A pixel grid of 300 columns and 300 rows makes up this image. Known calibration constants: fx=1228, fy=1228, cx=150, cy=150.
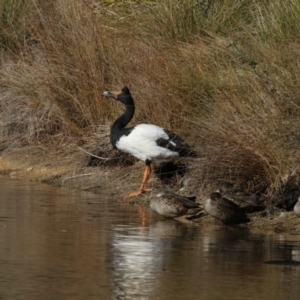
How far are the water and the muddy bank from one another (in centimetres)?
50

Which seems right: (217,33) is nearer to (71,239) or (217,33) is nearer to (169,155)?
(169,155)

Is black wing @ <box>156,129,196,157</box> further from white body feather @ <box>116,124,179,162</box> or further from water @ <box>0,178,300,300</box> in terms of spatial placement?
water @ <box>0,178,300,300</box>

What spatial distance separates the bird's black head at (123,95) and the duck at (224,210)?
9.91 ft

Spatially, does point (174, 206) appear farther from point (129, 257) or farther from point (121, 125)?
point (121, 125)

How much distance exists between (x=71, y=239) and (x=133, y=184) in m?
3.77

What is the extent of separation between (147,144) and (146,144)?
0.04ft

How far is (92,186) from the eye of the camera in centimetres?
1371

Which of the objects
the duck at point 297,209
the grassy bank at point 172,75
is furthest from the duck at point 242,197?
the duck at point 297,209

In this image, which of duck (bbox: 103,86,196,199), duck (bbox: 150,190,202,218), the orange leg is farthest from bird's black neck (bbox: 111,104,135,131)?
duck (bbox: 150,190,202,218)

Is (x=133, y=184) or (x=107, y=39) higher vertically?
(x=107, y=39)

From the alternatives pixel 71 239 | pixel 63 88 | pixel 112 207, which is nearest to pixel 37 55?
pixel 63 88

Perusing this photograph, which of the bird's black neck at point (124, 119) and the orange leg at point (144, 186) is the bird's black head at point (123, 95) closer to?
the bird's black neck at point (124, 119)

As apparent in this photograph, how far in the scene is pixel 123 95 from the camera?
13.5 m

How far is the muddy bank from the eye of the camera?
10992 millimetres
